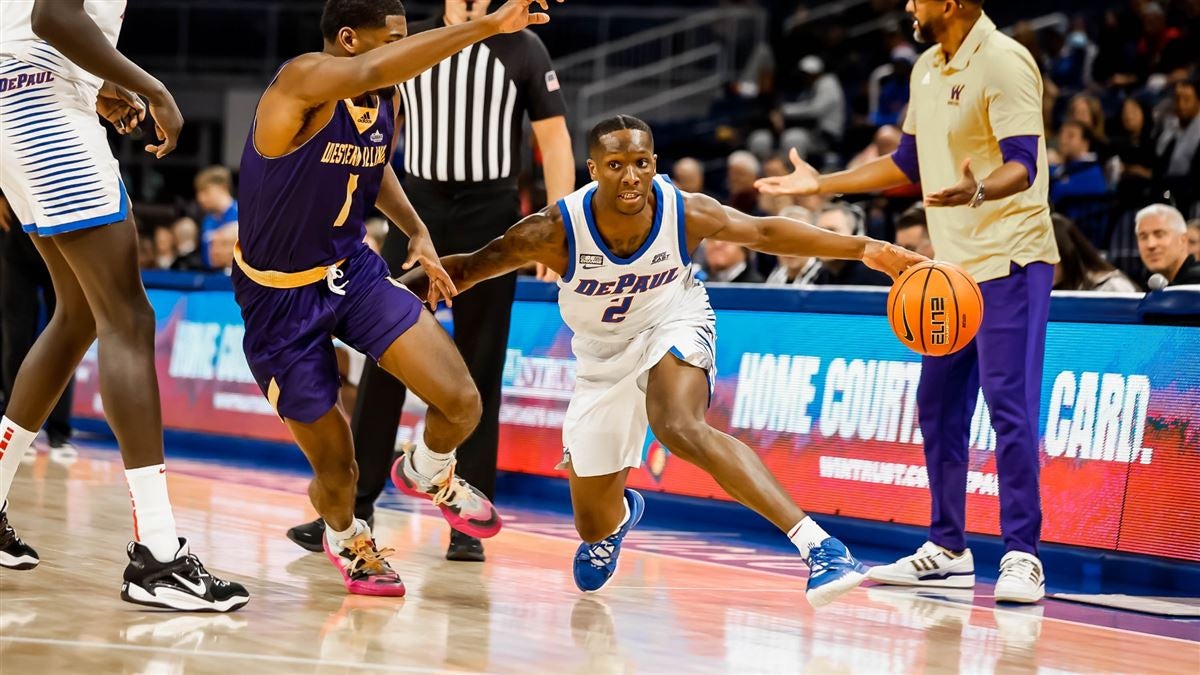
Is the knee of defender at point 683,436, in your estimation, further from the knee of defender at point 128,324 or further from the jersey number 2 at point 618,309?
the knee of defender at point 128,324

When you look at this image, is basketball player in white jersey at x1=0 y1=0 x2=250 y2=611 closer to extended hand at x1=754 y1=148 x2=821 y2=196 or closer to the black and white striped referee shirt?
the black and white striped referee shirt

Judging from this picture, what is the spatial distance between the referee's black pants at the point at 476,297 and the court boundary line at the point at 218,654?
2.47 meters

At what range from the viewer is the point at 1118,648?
4.52 metres

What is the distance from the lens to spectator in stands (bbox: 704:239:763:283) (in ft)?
29.9

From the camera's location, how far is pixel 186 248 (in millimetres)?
13039

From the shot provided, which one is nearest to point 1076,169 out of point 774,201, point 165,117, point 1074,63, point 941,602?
point 774,201

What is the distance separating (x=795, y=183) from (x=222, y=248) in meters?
6.62

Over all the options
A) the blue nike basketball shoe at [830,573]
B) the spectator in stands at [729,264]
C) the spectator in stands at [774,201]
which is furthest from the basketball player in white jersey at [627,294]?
the spectator in stands at [774,201]

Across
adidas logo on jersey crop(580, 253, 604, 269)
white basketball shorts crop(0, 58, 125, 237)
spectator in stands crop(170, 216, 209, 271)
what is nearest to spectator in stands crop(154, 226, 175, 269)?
spectator in stands crop(170, 216, 209, 271)

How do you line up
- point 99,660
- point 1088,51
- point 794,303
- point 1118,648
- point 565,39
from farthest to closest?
point 565,39 → point 1088,51 → point 794,303 → point 1118,648 → point 99,660

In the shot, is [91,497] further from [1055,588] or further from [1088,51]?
[1088,51]

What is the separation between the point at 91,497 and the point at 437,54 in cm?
395

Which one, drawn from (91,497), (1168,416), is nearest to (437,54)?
(1168,416)

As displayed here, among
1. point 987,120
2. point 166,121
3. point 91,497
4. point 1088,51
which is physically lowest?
A: point 91,497
